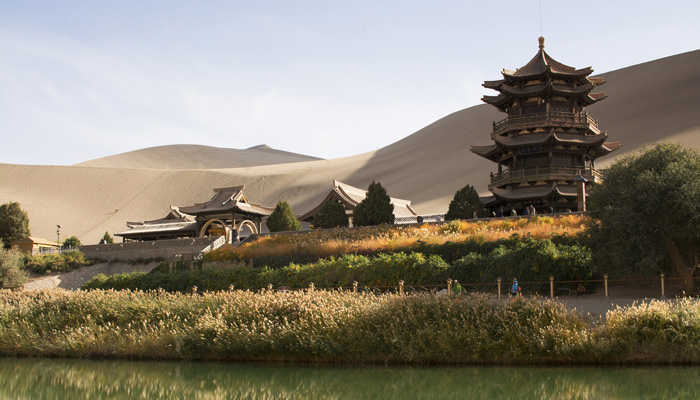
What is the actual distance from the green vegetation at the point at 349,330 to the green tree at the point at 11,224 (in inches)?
1587

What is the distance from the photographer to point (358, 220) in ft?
150

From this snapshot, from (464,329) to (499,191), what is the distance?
30.7 m

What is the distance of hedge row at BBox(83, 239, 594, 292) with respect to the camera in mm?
25453

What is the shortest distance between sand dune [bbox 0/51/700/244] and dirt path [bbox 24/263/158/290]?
2040 inches

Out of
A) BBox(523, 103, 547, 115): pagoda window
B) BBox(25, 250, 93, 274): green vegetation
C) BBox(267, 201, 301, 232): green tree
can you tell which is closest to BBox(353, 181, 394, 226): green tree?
BBox(267, 201, 301, 232): green tree

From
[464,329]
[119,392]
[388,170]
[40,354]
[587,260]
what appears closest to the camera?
[119,392]

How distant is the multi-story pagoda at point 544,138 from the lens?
4600cm

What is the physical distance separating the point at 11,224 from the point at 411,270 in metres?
44.7

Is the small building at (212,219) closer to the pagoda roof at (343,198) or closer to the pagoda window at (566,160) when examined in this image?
the pagoda roof at (343,198)

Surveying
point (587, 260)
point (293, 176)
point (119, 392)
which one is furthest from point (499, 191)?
point (293, 176)

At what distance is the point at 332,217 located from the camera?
47812 mm

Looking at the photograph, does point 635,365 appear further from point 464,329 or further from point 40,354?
point 40,354

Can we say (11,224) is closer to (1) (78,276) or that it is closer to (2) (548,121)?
(1) (78,276)

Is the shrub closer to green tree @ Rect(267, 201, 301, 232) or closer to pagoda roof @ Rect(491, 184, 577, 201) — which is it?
pagoda roof @ Rect(491, 184, 577, 201)
